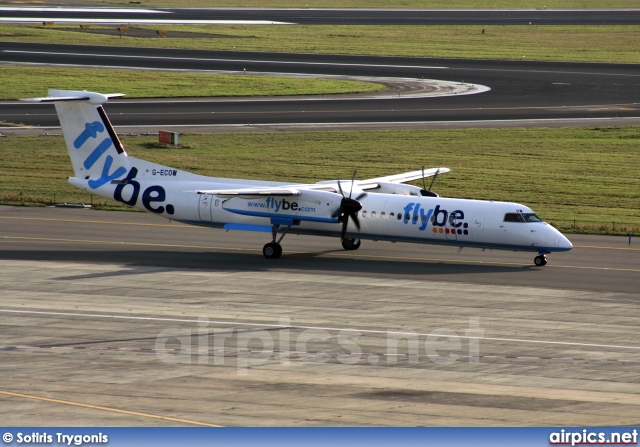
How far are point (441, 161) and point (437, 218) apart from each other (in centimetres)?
2261

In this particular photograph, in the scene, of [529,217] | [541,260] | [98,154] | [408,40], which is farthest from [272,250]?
[408,40]

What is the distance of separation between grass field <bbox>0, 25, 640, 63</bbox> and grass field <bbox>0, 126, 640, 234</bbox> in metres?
35.3

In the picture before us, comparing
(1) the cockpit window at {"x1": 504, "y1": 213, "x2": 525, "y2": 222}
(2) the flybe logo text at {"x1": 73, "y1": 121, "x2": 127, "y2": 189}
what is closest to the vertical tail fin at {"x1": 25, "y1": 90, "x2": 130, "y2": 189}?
(2) the flybe logo text at {"x1": 73, "y1": 121, "x2": 127, "y2": 189}

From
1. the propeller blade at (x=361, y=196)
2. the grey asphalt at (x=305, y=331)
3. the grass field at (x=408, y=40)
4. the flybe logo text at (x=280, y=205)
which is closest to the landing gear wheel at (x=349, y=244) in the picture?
the grey asphalt at (x=305, y=331)

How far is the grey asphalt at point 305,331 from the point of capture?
1991 cm

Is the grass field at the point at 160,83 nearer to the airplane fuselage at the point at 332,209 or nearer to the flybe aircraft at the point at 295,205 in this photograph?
the flybe aircraft at the point at 295,205

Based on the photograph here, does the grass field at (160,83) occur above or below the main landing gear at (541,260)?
above

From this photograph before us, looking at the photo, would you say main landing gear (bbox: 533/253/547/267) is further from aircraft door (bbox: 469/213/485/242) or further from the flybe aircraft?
aircraft door (bbox: 469/213/485/242)

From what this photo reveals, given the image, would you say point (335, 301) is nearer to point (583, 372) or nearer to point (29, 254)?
point (583, 372)

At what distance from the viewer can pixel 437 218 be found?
1441 inches

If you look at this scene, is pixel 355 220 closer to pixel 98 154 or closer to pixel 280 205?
pixel 280 205

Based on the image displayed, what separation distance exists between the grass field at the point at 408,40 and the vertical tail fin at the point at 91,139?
6053 centimetres

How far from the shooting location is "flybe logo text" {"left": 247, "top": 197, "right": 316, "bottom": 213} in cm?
3778

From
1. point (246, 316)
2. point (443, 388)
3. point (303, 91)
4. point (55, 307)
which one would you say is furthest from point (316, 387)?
point (303, 91)
